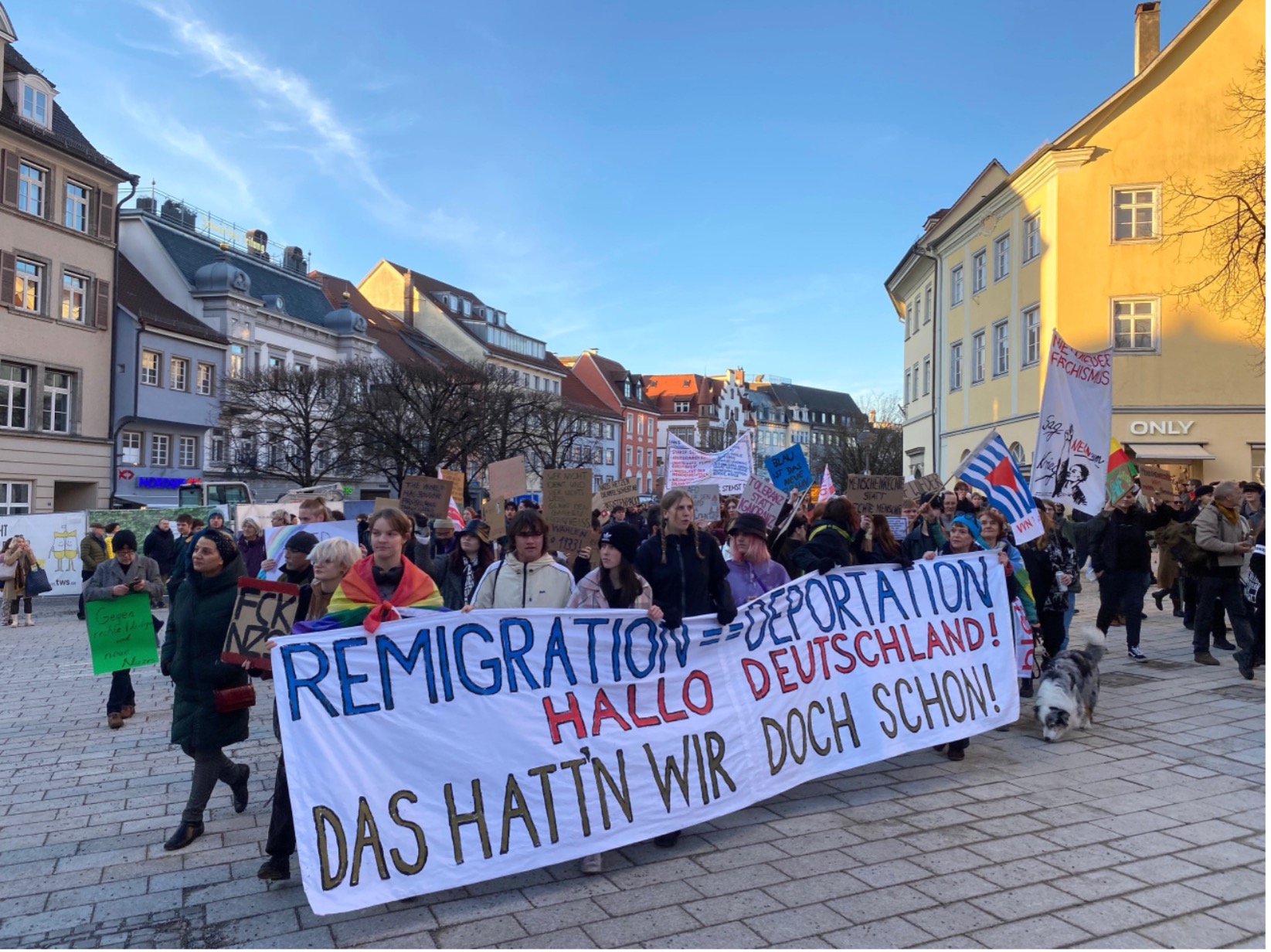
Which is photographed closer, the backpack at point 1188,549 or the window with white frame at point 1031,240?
the backpack at point 1188,549

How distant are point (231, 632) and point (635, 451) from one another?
87.2 m

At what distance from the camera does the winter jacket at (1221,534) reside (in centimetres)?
916

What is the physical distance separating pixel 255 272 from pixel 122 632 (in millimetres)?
41387

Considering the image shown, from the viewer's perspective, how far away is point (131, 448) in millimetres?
33719

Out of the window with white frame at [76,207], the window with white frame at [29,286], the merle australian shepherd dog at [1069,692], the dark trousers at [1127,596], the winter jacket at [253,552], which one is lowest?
the merle australian shepherd dog at [1069,692]

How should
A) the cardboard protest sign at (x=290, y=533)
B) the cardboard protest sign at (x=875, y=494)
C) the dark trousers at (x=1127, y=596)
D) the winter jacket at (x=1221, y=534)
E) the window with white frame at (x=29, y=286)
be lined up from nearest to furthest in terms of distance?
the winter jacket at (x=1221, y=534) → the cardboard protest sign at (x=875, y=494) → the dark trousers at (x=1127, y=596) → the cardboard protest sign at (x=290, y=533) → the window with white frame at (x=29, y=286)

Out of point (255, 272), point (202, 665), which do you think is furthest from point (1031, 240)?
point (255, 272)

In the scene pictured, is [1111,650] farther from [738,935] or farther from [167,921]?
[167,921]

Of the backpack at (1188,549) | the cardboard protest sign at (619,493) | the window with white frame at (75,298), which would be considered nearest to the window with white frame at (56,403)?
the window with white frame at (75,298)

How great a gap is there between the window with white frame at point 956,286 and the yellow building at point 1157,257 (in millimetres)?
6768

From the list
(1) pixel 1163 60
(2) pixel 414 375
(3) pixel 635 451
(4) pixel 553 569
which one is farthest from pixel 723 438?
(4) pixel 553 569

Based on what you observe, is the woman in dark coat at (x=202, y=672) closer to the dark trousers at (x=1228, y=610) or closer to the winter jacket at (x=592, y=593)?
the winter jacket at (x=592, y=593)

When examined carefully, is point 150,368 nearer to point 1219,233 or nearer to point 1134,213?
point 1134,213

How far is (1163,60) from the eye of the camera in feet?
87.4
